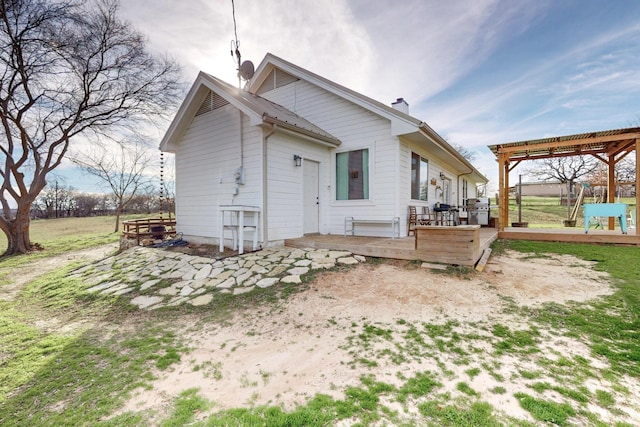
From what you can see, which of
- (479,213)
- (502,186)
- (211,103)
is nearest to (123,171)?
(211,103)

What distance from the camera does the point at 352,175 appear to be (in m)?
7.78

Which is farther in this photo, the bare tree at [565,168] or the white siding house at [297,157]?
the bare tree at [565,168]

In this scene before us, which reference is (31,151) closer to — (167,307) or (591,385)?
(167,307)

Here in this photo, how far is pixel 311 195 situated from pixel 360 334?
17.0 feet

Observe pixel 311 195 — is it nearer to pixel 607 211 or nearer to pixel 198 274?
pixel 198 274

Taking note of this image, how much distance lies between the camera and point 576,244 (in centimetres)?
721

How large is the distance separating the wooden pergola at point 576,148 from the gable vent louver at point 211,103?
789 centimetres

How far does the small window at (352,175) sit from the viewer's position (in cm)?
759

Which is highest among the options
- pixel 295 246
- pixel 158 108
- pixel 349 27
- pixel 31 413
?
pixel 349 27

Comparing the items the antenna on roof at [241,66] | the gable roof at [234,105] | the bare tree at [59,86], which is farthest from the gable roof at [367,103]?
the bare tree at [59,86]

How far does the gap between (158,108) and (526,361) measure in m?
14.7

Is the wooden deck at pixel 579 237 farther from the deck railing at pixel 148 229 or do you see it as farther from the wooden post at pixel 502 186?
the deck railing at pixel 148 229

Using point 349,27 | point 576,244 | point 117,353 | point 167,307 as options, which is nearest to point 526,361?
point 117,353

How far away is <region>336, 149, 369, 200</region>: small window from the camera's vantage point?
24.9ft
